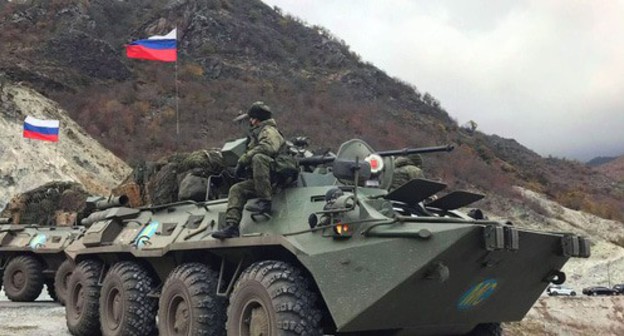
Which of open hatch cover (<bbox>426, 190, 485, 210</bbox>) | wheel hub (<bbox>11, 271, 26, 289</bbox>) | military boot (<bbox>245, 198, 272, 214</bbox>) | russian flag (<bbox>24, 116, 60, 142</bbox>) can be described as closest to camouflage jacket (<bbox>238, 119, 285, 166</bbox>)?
military boot (<bbox>245, 198, 272, 214</bbox>)

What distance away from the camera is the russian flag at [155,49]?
62.3 ft

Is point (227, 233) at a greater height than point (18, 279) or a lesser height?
greater

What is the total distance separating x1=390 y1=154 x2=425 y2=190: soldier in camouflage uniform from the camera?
343 inches

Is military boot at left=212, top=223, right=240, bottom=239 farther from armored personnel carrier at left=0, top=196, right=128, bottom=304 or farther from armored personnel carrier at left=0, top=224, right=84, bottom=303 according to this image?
armored personnel carrier at left=0, top=224, right=84, bottom=303

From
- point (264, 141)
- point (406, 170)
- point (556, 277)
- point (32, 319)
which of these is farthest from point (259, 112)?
point (32, 319)

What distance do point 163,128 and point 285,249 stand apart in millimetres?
32063

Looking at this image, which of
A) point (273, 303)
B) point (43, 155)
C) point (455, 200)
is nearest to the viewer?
point (273, 303)

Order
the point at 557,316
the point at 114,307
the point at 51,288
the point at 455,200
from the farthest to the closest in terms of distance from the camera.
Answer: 1. the point at 51,288
2. the point at 557,316
3. the point at 114,307
4. the point at 455,200

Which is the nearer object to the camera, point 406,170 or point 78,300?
point 406,170

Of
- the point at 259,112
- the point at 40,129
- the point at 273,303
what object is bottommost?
the point at 273,303

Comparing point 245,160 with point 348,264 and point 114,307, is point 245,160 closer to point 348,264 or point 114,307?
point 348,264

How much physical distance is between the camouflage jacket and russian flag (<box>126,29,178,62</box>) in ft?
41.4

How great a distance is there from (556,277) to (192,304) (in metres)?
3.44

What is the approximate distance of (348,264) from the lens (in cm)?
559
